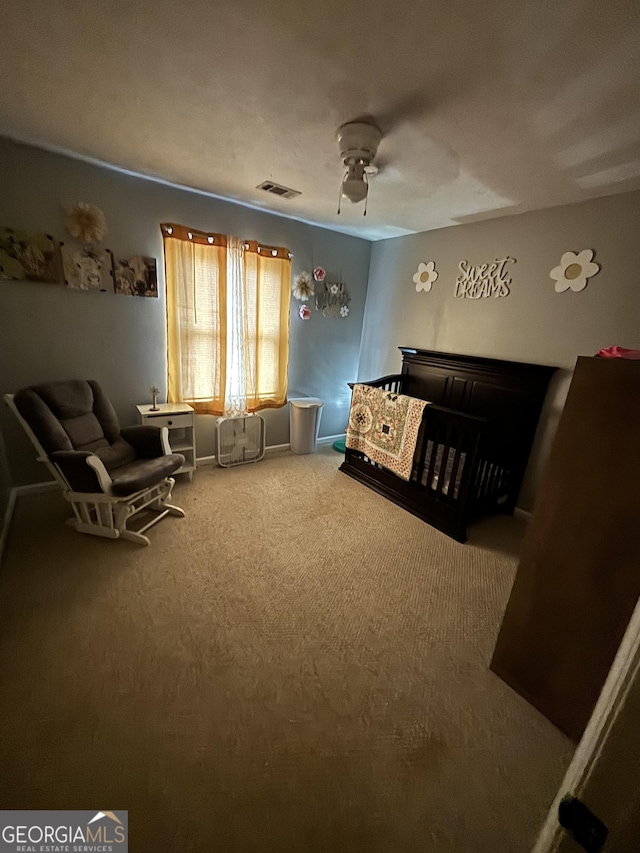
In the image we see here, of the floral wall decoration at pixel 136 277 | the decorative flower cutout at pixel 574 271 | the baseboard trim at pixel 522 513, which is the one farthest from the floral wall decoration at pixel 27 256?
the baseboard trim at pixel 522 513

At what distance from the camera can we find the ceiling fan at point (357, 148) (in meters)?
1.60

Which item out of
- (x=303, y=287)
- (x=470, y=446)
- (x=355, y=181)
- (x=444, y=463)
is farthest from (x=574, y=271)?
(x=303, y=287)

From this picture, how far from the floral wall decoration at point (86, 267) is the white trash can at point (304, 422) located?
1.92 m

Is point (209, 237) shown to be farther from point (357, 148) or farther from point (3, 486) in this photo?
point (3, 486)

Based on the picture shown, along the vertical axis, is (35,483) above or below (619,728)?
below

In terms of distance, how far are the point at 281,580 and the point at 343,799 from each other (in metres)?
0.94

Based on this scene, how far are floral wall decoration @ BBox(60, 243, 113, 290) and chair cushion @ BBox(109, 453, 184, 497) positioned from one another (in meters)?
1.33

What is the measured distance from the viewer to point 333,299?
12.3 feet

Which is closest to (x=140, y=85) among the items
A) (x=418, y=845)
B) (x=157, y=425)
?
(x=157, y=425)

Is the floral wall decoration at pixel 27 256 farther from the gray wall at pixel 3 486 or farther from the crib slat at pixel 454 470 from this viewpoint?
the crib slat at pixel 454 470

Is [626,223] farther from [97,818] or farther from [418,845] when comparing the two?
[97,818]

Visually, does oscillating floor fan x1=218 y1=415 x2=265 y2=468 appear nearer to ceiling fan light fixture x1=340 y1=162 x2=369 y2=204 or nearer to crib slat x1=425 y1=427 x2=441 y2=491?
crib slat x1=425 y1=427 x2=441 y2=491

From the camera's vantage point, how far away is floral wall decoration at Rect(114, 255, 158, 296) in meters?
2.56

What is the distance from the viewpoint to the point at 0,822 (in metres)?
0.93
